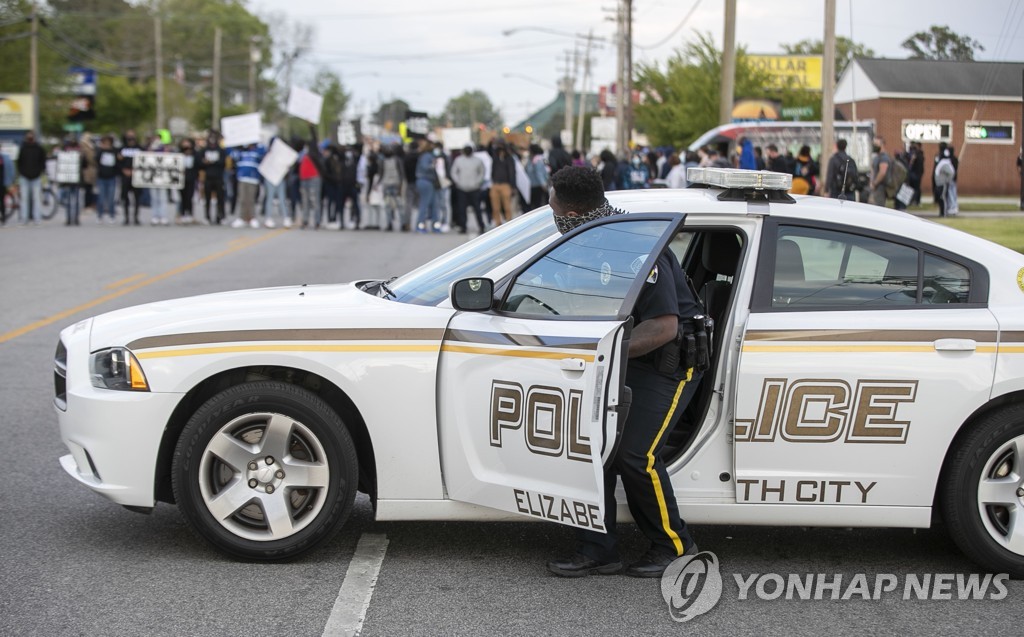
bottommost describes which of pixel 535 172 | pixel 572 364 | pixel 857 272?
pixel 572 364

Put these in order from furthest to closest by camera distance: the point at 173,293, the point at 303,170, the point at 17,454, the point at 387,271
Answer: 1. the point at 303,170
2. the point at 387,271
3. the point at 173,293
4. the point at 17,454

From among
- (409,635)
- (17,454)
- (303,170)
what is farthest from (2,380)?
(303,170)

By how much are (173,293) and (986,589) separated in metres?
10.9

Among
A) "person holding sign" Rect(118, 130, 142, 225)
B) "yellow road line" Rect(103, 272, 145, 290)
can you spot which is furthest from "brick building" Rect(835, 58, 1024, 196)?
"person holding sign" Rect(118, 130, 142, 225)

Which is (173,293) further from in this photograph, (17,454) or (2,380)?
(17,454)

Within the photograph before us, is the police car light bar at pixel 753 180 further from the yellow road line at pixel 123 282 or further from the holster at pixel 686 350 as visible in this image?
the yellow road line at pixel 123 282

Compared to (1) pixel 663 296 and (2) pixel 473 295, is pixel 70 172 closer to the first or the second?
(2) pixel 473 295

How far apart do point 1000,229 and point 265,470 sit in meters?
4.46

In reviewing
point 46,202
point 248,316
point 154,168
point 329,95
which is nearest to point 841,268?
point 248,316

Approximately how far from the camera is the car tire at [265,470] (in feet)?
15.0

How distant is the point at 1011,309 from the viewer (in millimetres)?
4625

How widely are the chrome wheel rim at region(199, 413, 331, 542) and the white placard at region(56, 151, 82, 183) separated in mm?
20747

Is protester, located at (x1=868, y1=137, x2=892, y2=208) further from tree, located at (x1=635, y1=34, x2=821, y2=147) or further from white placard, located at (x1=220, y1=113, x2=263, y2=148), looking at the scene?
tree, located at (x1=635, y1=34, x2=821, y2=147)

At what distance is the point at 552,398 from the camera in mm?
4383
